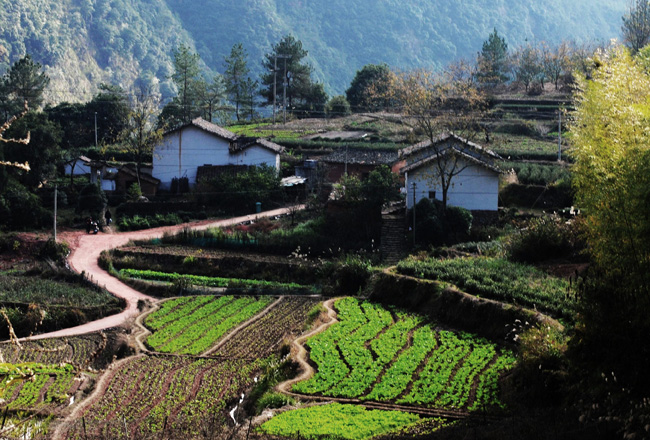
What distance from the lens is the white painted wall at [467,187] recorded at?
125 feet

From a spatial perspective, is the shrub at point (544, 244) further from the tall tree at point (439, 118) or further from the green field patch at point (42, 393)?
the green field patch at point (42, 393)

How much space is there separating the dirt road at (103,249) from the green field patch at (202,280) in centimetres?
106

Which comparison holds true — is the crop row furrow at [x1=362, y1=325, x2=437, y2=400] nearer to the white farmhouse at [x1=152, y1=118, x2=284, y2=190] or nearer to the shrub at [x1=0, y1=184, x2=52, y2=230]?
the shrub at [x1=0, y1=184, x2=52, y2=230]

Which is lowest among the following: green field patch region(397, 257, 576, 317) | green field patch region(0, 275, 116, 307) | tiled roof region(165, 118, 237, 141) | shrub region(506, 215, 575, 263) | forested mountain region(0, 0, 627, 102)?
green field patch region(0, 275, 116, 307)

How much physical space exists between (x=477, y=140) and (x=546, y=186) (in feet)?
20.0

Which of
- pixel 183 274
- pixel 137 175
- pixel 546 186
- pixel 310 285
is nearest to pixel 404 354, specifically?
pixel 310 285

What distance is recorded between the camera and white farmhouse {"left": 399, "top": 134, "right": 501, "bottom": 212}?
124 feet

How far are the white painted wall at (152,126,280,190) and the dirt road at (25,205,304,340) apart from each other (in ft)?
22.7

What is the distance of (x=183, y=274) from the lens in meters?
34.0

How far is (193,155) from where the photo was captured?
49188 millimetres

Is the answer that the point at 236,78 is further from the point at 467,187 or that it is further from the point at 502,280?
the point at 502,280

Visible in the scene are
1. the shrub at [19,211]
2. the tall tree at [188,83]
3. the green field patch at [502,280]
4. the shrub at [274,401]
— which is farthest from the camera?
the tall tree at [188,83]

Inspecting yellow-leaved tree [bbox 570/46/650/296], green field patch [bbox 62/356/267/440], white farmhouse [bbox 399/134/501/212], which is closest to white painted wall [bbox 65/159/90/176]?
white farmhouse [bbox 399/134/501/212]

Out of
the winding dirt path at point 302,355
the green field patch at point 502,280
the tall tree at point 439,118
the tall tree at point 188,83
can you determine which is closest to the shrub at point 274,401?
the winding dirt path at point 302,355
